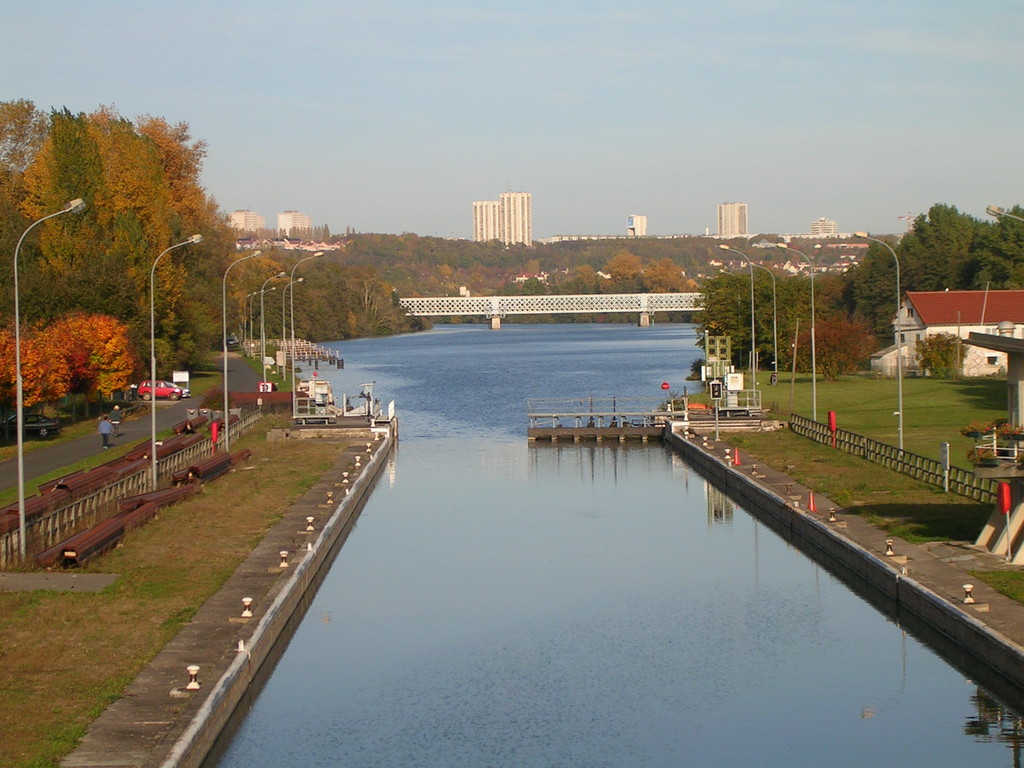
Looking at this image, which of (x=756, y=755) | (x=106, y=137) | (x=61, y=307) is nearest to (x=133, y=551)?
(x=756, y=755)

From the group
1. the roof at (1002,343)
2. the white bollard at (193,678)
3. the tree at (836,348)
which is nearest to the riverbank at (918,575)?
the roof at (1002,343)

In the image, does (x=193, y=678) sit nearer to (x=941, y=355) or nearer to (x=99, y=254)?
(x=99, y=254)

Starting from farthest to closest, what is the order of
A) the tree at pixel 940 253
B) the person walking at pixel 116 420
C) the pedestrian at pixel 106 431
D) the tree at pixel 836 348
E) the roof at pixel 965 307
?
the tree at pixel 940 253, the roof at pixel 965 307, the tree at pixel 836 348, the person walking at pixel 116 420, the pedestrian at pixel 106 431

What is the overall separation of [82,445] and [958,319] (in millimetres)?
51040

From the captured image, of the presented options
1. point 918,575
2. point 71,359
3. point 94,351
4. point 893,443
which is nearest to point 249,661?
point 918,575

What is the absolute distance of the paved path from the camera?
37031 mm

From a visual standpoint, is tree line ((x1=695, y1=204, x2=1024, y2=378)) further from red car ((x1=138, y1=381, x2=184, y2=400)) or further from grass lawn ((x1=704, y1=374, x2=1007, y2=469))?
red car ((x1=138, y1=381, x2=184, y2=400))

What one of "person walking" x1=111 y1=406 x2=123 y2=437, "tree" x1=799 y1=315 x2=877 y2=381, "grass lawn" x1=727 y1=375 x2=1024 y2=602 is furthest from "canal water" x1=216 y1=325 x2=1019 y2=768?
"tree" x1=799 y1=315 x2=877 y2=381

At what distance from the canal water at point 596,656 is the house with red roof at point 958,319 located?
38127mm

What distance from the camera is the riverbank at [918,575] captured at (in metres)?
19.1

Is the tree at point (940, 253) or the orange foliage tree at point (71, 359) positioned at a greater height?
the tree at point (940, 253)

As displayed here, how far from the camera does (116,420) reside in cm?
5266

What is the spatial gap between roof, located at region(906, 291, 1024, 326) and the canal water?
136 ft

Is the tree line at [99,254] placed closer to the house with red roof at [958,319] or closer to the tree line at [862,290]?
the tree line at [862,290]
